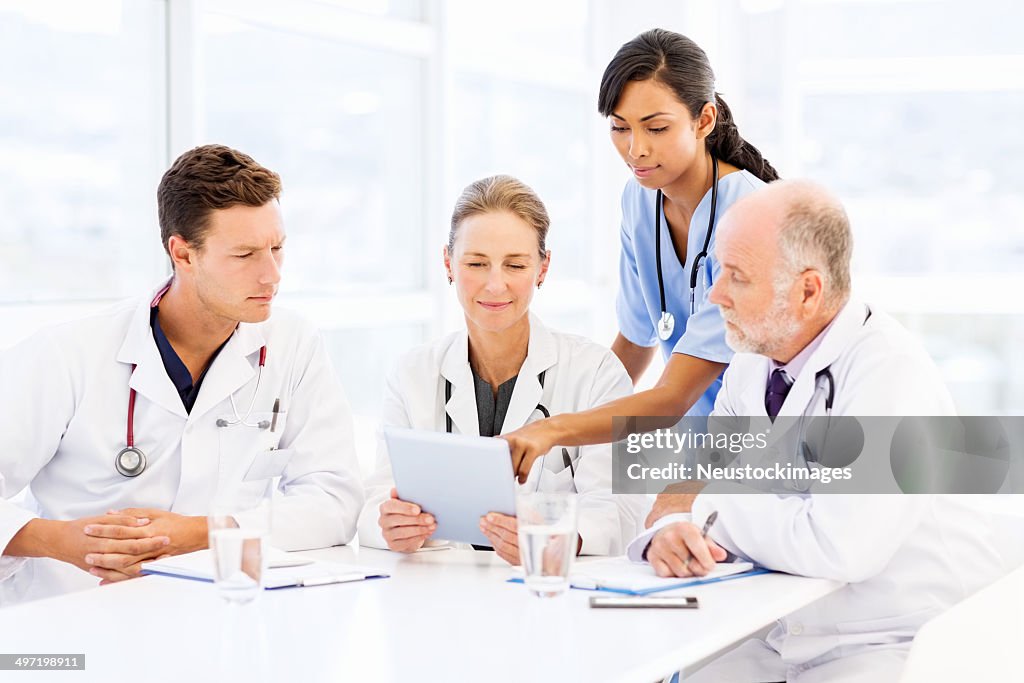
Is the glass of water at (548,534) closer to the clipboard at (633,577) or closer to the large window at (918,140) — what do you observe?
the clipboard at (633,577)

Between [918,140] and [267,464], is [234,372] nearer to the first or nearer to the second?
[267,464]

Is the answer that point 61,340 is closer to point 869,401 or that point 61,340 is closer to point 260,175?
point 260,175

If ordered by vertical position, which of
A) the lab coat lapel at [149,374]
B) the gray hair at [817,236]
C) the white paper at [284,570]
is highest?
the gray hair at [817,236]

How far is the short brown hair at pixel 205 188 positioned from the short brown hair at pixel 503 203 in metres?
0.39

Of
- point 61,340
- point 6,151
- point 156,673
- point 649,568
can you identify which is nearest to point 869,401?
point 649,568

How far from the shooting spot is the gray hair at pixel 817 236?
193 cm

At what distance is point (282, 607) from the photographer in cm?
163

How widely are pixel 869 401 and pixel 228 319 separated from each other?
1271 mm

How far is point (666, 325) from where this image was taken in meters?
2.90

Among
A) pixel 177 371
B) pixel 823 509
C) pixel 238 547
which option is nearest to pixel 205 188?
pixel 177 371

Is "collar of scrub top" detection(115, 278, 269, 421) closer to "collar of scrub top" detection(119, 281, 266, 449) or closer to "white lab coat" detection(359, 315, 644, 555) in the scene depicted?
"collar of scrub top" detection(119, 281, 266, 449)

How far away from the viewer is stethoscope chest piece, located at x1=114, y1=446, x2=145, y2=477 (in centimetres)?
223

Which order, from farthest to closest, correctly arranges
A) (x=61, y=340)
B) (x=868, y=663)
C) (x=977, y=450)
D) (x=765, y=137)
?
(x=765, y=137) < (x=61, y=340) < (x=977, y=450) < (x=868, y=663)

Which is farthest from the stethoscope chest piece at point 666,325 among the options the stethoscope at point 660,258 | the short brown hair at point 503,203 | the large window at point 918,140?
the large window at point 918,140
